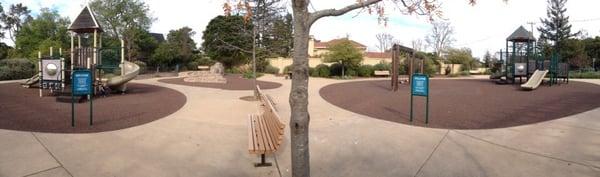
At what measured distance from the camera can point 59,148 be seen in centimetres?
658

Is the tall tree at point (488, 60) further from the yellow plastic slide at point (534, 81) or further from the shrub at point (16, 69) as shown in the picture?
the shrub at point (16, 69)

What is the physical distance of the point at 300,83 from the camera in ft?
11.7

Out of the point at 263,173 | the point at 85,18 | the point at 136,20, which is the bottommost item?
the point at 263,173

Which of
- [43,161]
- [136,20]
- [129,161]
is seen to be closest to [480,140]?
[129,161]

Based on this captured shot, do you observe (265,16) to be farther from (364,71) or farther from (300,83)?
(364,71)

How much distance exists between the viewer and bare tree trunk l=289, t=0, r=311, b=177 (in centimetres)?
349

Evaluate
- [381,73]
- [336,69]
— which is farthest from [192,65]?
[381,73]

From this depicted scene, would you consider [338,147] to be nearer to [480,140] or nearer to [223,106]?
[480,140]

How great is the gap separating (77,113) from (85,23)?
7.30m

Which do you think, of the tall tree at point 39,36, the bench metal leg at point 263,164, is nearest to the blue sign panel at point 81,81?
the bench metal leg at point 263,164

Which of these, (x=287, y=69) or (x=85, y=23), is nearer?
(x=85, y=23)

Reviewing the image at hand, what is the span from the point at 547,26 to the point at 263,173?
7074 centimetres

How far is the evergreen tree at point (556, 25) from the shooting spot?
62.7 meters

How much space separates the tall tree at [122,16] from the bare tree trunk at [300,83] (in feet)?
163
